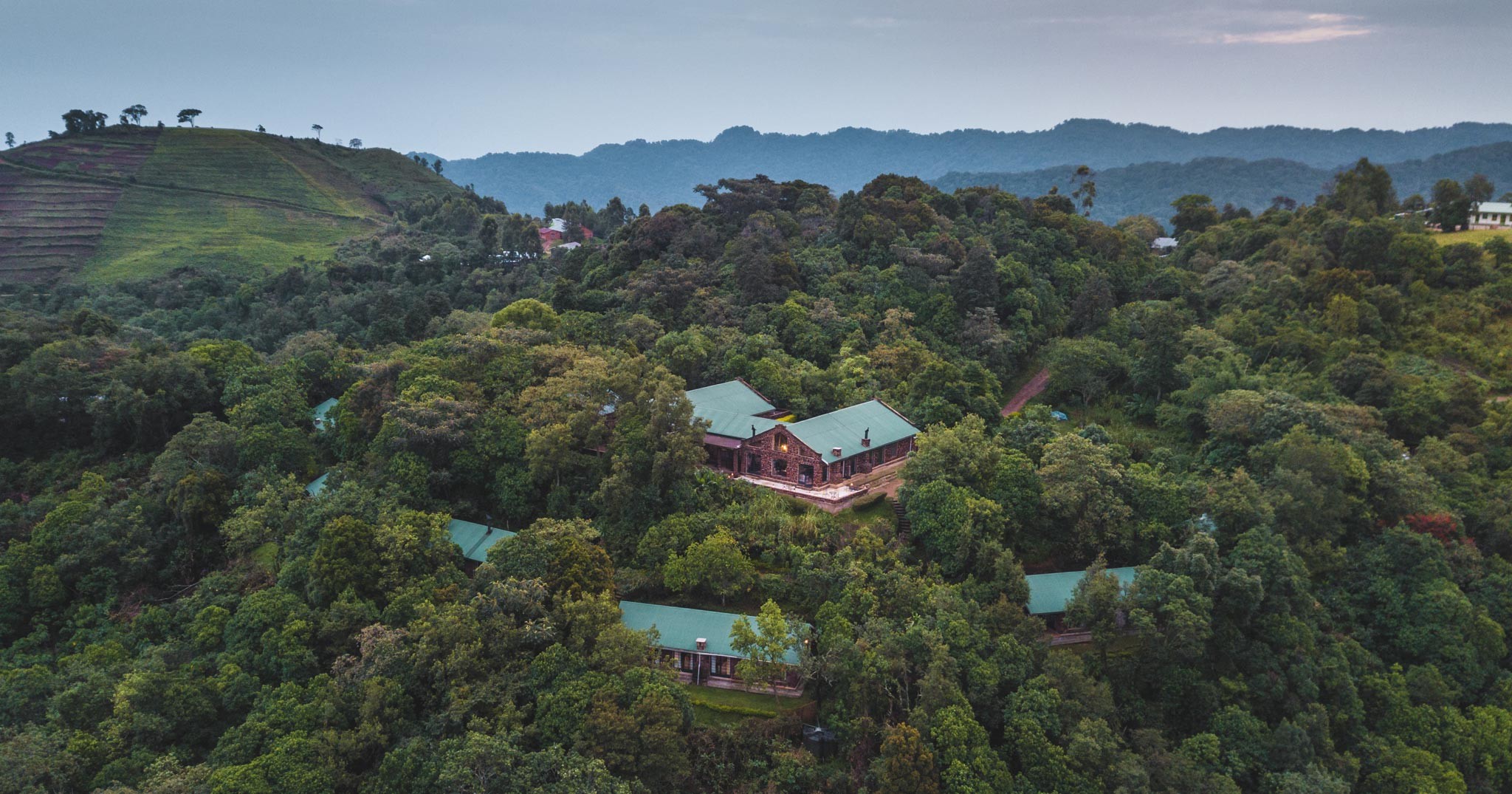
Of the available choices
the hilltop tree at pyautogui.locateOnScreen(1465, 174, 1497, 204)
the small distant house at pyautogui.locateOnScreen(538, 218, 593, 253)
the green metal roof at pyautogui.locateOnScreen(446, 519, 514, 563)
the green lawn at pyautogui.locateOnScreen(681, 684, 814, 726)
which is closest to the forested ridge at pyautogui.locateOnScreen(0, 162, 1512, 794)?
the green lawn at pyautogui.locateOnScreen(681, 684, 814, 726)

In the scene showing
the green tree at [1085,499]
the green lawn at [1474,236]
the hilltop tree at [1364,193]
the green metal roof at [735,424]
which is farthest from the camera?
the hilltop tree at [1364,193]

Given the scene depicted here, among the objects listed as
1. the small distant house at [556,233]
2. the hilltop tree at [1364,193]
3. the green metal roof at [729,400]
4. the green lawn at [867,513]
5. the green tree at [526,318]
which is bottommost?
the green lawn at [867,513]

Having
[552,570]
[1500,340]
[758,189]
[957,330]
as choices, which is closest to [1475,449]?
[1500,340]

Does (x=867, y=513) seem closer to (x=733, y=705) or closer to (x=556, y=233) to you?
(x=733, y=705)

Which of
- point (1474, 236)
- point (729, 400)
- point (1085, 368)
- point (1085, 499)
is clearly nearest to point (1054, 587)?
point (1085, 499)

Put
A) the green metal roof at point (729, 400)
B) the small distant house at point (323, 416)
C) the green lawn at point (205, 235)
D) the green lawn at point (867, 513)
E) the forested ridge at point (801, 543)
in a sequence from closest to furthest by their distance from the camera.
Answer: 1. the forested ridge at point (801, 543)
2. the green lawn at point (867, 513)
3. the green metal roof at point (729, 400)
4. the small distant house at point (323, 416)
5. the green lawn at point (205, 235)

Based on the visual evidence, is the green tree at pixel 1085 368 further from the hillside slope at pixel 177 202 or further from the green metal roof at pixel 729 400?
the hillside slope at pixel 177 202

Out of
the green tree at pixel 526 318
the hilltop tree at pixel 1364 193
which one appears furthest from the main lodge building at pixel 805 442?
the hilltop tree at pixel 1364 193
